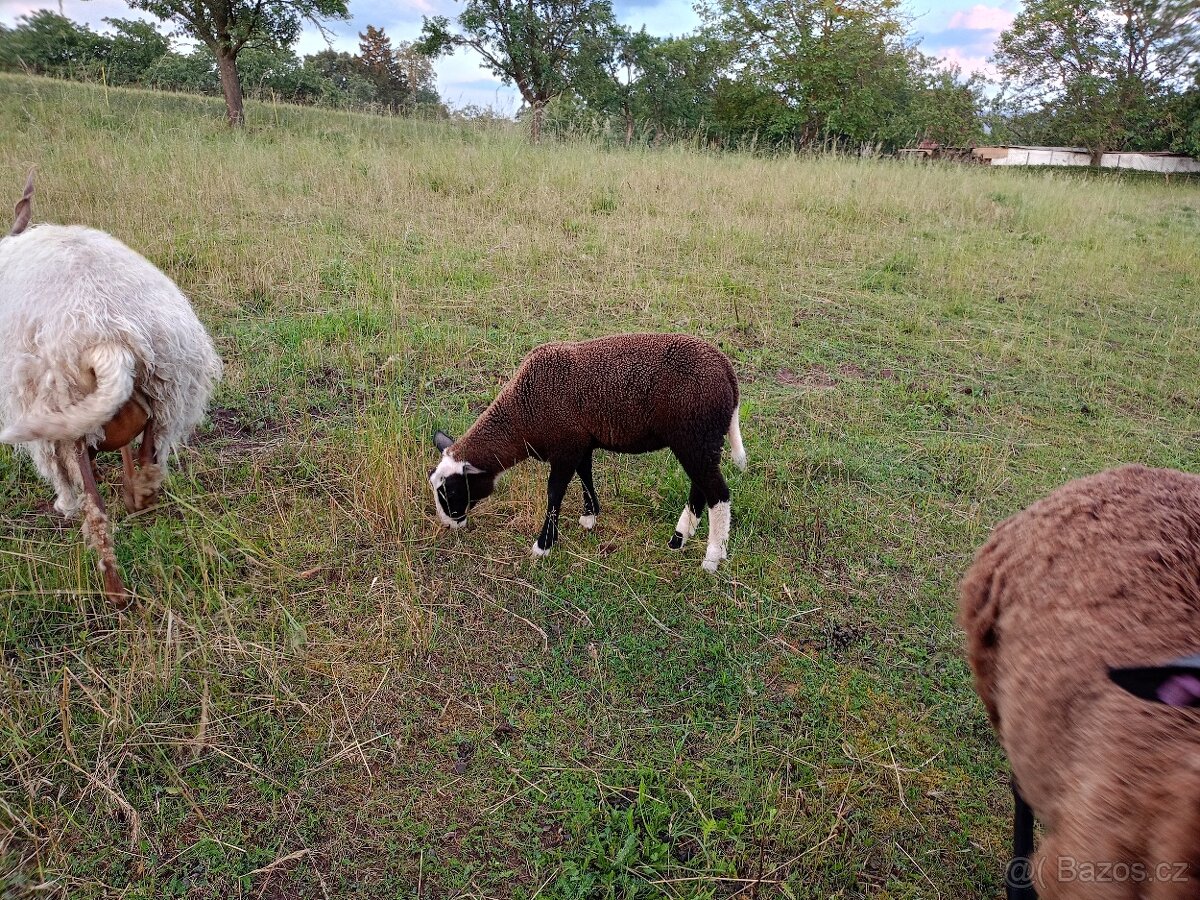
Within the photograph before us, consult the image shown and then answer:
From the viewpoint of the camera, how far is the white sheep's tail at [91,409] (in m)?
2.93

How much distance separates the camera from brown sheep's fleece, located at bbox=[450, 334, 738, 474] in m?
3.67

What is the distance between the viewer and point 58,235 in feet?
12.3

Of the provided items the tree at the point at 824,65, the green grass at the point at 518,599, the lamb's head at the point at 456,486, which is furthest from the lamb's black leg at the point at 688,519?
the tree at the point at 824,65

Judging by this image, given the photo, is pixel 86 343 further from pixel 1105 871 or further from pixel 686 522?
pixel 1105 871

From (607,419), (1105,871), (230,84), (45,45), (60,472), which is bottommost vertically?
(60,472)

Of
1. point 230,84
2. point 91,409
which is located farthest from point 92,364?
point 230,84

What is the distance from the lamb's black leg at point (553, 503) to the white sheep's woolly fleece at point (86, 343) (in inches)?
84.6

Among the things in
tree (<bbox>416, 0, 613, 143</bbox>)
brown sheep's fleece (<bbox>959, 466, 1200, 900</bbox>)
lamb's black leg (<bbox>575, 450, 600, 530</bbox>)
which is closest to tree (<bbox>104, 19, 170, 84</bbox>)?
tree (<bbox>416, 0, 613, 143</bbox>)

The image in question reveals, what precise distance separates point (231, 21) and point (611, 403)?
16.2 meters

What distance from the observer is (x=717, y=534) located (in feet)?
12.4

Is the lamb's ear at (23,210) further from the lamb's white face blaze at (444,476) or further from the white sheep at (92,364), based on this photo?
the lamb's white face blaze at (444,476)

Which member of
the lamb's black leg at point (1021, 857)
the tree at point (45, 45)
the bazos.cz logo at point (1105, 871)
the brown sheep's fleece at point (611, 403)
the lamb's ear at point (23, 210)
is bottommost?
the lamb's black leg at point (1021, 857)

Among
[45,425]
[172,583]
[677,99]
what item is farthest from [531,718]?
[677,99]

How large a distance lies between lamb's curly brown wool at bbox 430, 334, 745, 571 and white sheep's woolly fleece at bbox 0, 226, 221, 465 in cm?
153
